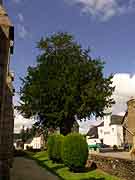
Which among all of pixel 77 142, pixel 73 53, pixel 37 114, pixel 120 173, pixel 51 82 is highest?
pixel 73 53

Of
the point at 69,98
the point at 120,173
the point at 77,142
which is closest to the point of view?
the point at 120,173

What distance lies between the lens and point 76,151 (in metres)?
32.1

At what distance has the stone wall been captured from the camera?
25.5m

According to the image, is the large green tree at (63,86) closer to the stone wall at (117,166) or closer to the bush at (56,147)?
the bush at (56,147)

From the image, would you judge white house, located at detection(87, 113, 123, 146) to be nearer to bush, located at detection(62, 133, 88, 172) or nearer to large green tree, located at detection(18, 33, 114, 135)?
large green tree, located at detection(18, 33, 114, 135)

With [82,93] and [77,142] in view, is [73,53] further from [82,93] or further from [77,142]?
[77,142]

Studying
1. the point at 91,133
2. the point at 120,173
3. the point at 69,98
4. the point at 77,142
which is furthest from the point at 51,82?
the point at 91,133

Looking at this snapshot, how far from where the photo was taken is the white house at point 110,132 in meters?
96.2

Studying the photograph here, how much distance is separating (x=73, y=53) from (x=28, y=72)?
7.47m

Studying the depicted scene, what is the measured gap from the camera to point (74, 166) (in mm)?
32562

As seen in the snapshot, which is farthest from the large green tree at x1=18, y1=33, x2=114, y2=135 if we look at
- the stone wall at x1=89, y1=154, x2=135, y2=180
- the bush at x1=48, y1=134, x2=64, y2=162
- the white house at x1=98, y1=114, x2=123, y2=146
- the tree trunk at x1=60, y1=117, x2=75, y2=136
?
the white house at x1=98, y1=114, x2=123, y2=146

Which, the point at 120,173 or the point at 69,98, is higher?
the point at 69,98

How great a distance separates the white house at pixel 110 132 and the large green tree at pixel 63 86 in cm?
4250

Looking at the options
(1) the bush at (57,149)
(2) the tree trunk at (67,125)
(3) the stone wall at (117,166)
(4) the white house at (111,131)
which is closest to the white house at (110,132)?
(4) the white house at (111,131)
